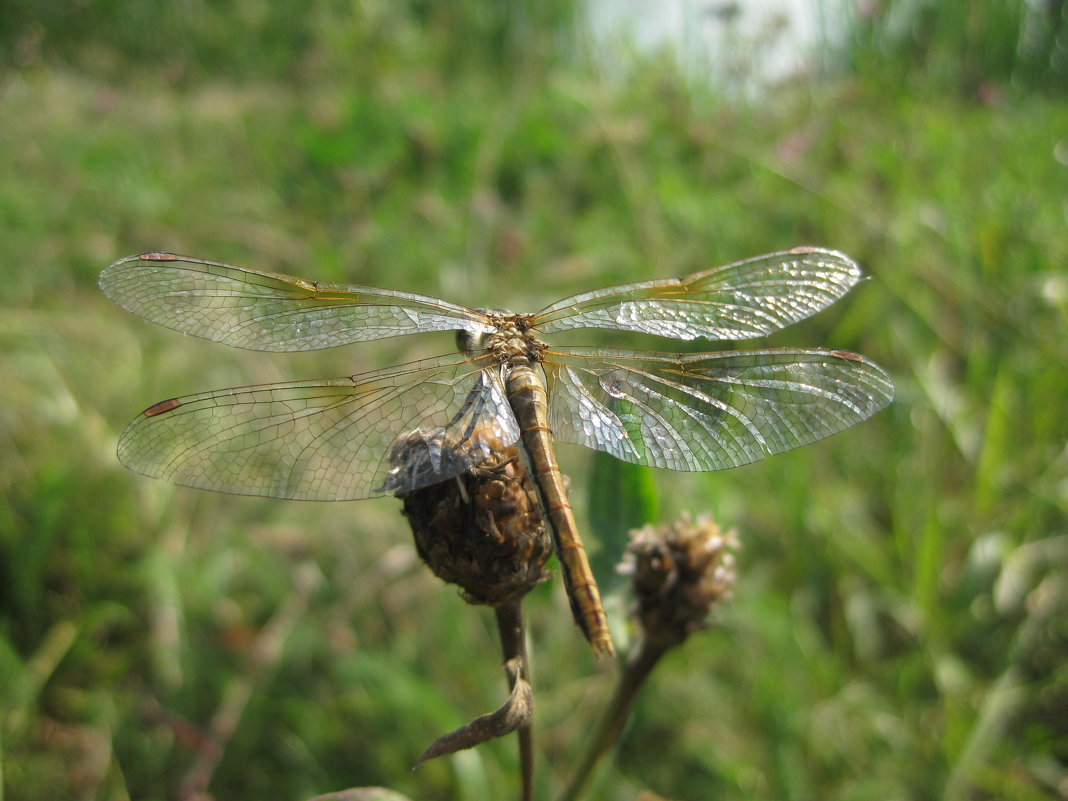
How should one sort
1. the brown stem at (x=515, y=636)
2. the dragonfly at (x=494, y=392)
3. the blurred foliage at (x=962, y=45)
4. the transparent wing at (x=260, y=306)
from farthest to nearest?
the blurred foliage at (x=962, y=45) → the transparent wing at (x=260, y=306) → the dragonfly at (x=494, y=392) → the brown stem at (x=515, y=636)

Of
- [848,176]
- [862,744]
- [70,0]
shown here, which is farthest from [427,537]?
[70,0]

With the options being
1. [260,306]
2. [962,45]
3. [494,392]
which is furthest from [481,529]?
[962,45]

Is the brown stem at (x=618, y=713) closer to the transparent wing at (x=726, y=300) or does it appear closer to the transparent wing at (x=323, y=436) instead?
the transparent wing at (x=323, y=436)

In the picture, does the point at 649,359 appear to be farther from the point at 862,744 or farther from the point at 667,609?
the point at 862,744

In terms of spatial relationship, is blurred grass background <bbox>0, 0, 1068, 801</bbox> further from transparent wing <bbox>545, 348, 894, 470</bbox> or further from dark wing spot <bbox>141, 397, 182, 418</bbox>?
dark wing spot <bbox>141, 397, 182, 418</bbox>

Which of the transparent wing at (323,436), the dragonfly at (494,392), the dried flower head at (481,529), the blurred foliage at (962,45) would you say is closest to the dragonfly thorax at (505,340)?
the dragonfly at (494,392)

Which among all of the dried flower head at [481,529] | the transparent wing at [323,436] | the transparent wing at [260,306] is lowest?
the dried flower head at [481,529]
